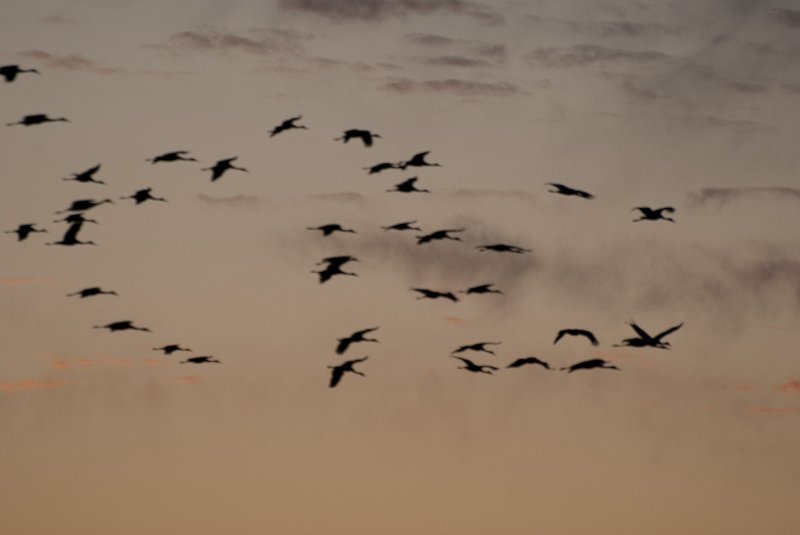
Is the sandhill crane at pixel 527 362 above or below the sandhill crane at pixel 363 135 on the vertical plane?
below

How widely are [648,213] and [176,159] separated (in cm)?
2499

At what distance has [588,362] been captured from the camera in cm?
11944

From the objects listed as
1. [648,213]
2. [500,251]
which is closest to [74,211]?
[500,251]

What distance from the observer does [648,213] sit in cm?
11538

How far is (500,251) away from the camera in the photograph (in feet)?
394

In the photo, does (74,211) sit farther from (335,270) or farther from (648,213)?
(648,213)

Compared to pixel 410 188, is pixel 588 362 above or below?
below

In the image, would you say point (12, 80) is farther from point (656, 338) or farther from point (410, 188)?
point (656, 338)

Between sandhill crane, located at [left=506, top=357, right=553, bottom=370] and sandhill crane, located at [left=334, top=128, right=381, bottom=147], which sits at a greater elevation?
sandhill crane, located at [left=334, top=128, right=381, bottom=147]

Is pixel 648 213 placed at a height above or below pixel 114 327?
above

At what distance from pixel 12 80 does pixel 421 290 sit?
80.7ft

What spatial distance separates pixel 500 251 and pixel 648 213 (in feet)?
29.3

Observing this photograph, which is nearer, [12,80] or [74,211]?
[12,80]

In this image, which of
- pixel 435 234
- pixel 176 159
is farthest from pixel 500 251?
pixel 176 159
